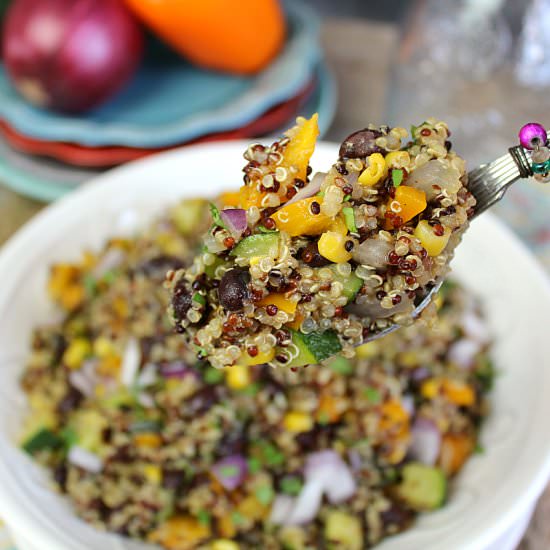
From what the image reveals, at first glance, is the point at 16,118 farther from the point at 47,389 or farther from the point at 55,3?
the point at 47,389

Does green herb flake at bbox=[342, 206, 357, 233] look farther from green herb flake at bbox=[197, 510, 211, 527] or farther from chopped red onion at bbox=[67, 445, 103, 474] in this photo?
chopped red onion at bbox=[67, 445, 103, 474]

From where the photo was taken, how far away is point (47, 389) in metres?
2.10

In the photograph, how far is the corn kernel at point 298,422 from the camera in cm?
193

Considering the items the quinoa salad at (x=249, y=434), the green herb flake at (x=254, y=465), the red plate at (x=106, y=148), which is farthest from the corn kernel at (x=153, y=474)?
the red plate at (x=106, y=148)

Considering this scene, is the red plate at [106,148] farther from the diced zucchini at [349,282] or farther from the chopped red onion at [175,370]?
the diced zucchini at [349,282]

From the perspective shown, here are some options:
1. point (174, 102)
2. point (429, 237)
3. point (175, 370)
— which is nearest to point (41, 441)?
point (175, 370)

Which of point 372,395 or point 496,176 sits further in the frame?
point 372,395

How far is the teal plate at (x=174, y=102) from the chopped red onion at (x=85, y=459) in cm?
144

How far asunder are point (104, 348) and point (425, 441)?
3.45 ft

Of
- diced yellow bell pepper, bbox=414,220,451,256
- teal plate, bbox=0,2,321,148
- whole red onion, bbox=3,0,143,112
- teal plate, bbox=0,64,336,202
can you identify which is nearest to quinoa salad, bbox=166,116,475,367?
diced yellow bell pepper, bbox=414,220,451,256

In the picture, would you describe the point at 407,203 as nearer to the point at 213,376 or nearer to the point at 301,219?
the point at 301,219

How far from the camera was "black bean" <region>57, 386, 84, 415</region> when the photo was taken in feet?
6.74

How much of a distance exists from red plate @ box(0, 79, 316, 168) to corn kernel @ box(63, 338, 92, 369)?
3.43ft

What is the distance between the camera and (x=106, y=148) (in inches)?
116
